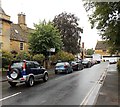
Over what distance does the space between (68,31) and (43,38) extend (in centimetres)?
1941

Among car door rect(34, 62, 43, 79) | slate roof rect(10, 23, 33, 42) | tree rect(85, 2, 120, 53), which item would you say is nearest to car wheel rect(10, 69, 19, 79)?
car door rect(34, 62, 43, 79)

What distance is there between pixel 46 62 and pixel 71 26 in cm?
1738

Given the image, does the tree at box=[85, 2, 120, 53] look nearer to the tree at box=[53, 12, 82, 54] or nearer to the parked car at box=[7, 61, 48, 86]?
the parked car at box=[7, 61, 48, 86]

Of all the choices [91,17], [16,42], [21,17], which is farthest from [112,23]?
[21,17]

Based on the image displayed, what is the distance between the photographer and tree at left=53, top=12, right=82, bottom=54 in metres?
56.4

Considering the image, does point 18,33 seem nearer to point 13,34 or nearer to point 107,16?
point 13,34

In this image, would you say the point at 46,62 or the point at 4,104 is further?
the point at 46,62

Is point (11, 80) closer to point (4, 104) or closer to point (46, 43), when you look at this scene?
point (4, 104)

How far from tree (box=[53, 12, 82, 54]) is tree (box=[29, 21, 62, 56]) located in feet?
57.1

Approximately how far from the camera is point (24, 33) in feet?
174

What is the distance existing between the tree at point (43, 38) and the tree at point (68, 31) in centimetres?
1740

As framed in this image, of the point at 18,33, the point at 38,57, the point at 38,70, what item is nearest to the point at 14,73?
the point at 38,70

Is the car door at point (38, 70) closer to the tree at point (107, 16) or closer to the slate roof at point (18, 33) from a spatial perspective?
the tree at point (107, 16)

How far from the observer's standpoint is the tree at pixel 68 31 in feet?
185
